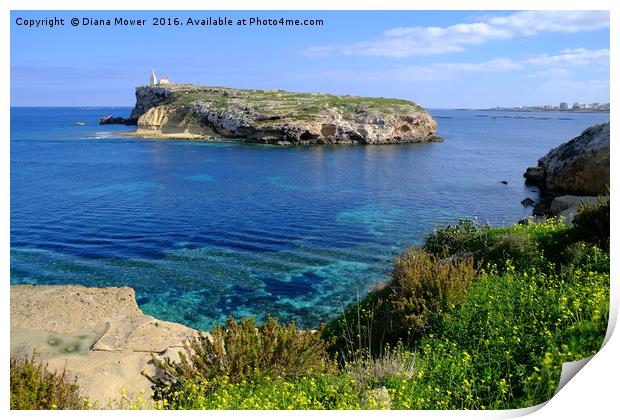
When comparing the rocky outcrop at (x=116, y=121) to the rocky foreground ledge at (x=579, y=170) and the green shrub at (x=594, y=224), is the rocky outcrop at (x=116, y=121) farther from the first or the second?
the green shrub at (x=594, y=224)

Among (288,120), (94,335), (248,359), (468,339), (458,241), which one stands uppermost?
(288,120)

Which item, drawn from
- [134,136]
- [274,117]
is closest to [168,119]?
[134,136]

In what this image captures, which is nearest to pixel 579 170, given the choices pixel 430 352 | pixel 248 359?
pixel 430 352

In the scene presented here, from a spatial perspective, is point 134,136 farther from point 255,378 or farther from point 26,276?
point 255,378

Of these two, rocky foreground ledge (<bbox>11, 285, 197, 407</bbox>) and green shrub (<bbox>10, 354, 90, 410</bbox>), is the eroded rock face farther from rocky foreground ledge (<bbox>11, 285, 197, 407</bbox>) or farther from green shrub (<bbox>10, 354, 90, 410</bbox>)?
green shrub (<bbox>10, 354, 90, 410</bbox>)

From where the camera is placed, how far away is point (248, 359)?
7039 millimetres

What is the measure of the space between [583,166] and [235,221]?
76.7 ft

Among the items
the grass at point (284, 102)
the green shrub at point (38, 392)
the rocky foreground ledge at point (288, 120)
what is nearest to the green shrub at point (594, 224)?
the green shrub at point (38, 392)

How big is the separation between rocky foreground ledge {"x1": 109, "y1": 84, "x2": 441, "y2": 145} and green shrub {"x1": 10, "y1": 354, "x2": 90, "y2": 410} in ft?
238

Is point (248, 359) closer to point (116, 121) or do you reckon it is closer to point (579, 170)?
point (579, 170)

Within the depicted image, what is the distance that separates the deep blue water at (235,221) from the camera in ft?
58.1

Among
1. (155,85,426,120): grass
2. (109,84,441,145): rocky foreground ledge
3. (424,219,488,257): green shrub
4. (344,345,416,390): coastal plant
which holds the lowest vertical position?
(344,345,416,390): coastal plant

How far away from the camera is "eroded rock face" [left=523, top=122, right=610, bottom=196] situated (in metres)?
30.5

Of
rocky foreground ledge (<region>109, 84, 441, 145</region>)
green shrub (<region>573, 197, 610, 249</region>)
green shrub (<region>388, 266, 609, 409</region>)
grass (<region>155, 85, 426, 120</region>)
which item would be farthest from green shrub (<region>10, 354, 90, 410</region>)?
grass (<region>155, 85, 426, 120</region>)
